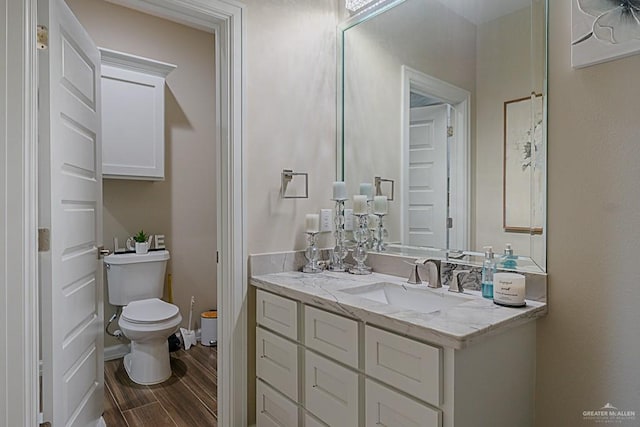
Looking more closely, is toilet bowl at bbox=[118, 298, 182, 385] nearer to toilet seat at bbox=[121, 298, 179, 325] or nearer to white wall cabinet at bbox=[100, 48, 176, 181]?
toilet seat at bbox=[121, 298, 179, 325]

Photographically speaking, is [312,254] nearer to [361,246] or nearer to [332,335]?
[361,246]

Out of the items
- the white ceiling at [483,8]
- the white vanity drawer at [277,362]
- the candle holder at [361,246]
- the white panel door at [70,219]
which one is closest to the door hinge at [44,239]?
the white panel door at [70,219]

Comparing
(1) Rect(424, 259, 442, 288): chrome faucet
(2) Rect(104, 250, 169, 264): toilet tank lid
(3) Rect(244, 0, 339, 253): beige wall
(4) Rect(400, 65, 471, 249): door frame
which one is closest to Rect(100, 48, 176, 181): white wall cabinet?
(2) Rect(104, 250, 169, 264): toilet tank lid

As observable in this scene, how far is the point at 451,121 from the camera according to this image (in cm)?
172

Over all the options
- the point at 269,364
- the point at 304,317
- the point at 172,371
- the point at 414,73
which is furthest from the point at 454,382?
the point at 172,371

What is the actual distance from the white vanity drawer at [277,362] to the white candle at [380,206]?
0.81 m

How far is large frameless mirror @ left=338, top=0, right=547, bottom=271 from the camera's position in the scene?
143cm

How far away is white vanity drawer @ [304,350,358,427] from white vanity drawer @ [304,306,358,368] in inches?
1.5

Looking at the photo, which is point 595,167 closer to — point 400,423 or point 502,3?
point 502,3

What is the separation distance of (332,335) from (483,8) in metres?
1.47

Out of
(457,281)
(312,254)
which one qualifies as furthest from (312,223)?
(457,281)

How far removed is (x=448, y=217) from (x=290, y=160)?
2.77 ft

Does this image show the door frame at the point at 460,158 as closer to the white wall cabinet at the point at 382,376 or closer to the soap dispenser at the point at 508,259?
the soap dispenser at the point at 508,259

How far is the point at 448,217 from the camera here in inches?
68.2
